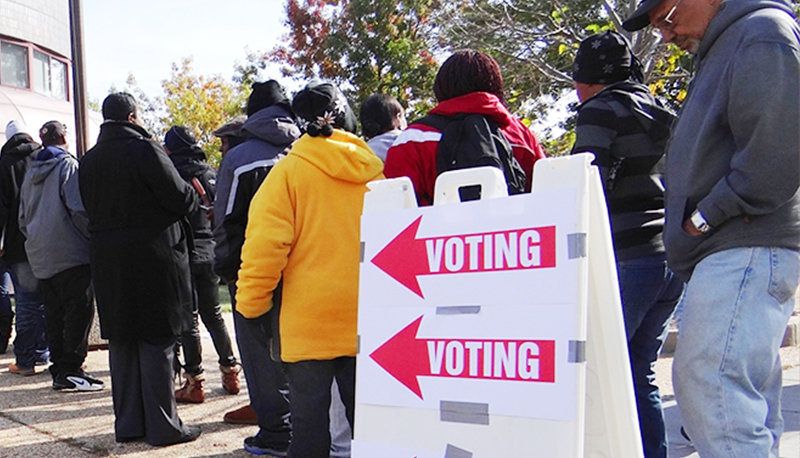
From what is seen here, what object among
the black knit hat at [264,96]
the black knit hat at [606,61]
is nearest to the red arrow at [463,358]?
the black knit hat at [606,61]

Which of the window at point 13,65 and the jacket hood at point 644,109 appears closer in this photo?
the jacket hood at point 644,109

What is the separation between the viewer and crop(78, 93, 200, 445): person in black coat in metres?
4.80

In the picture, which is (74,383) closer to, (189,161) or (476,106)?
(189,161)

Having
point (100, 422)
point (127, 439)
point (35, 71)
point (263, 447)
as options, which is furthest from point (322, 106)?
point (35, 71)

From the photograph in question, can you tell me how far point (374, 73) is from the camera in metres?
20.4

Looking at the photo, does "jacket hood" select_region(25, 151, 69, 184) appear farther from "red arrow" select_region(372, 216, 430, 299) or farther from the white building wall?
the white building wall

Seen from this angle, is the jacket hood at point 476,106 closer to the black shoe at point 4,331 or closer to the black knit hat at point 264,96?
the black knit hat at point 264,96

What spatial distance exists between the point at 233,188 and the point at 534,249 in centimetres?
→ 244

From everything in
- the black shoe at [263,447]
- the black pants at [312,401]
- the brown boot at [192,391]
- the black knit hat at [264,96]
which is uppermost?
the black knit hat at [264,96]

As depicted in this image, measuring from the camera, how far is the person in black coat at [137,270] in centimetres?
480

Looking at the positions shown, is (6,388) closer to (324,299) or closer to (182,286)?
(182,286)

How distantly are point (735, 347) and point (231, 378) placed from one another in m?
4.54

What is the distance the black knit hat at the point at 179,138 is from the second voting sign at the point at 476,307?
3.64 metres

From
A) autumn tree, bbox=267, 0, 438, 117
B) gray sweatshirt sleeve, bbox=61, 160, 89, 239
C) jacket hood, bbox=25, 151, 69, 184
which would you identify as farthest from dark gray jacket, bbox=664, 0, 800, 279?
autumn tree, bbox=267, 0, 438, 117
